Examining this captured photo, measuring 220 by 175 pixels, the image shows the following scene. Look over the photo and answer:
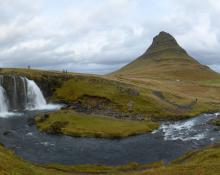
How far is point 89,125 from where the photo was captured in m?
85.1

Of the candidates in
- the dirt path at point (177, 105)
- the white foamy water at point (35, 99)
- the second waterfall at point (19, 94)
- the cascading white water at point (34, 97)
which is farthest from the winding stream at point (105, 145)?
the cascading white water at point (34, 97)

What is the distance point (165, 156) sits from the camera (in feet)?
202

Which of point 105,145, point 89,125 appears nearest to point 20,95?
point 89,125

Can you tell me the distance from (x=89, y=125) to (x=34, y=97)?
37.2m

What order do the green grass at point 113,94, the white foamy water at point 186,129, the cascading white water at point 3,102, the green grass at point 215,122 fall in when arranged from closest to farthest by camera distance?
the white foamy water at point 186,129 → the green grass at point 215,122 → the green grass at point 113,94 → the cascading white water at point 3,102

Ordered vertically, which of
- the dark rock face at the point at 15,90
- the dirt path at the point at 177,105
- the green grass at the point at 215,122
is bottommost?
the green grass at the point at 215,122

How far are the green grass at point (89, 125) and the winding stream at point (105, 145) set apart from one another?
2576 millimetres

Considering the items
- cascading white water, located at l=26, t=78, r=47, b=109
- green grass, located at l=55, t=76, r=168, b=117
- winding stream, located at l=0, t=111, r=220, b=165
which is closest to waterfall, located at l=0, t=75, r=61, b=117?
cascading white water, located at l=26, t=78, r=47, b=109

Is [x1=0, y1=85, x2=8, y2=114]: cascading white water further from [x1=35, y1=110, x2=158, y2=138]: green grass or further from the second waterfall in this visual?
[x1=35, y1=110, x2=158, y2=138]: green grass

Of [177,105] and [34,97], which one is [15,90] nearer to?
[34,97]

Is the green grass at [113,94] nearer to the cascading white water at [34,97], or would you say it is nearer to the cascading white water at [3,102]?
the cascading white water at [34,97]

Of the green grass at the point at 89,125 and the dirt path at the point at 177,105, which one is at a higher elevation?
the dirt path at the point at 177,105

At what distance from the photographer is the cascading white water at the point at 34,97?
114 meters

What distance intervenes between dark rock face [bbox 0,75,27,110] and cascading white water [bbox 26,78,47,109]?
1312 millimetres
